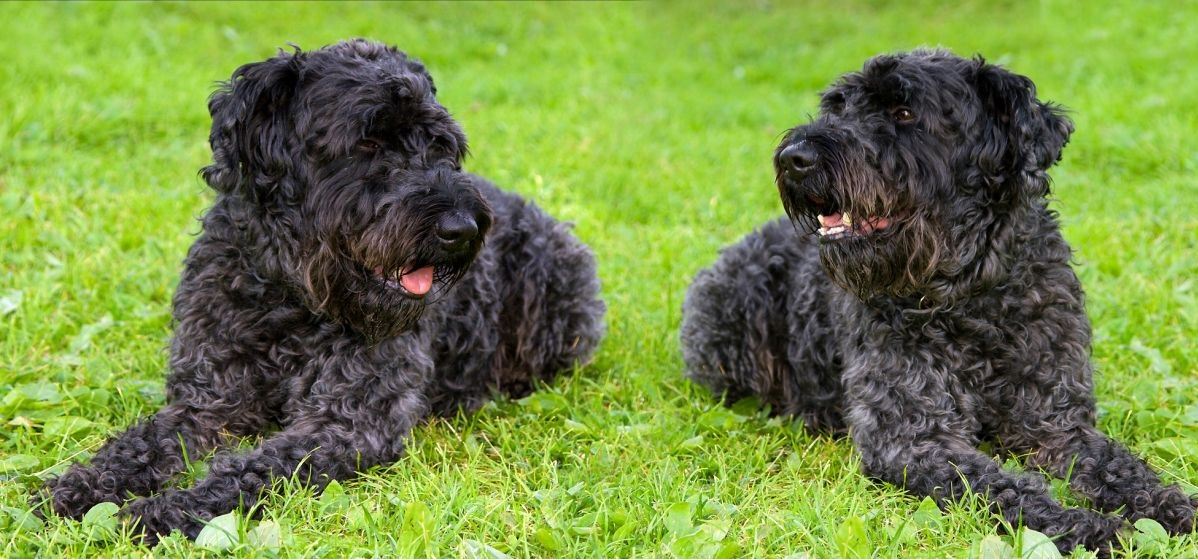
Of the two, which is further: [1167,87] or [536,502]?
[1167,87]

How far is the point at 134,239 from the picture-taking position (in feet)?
22.9

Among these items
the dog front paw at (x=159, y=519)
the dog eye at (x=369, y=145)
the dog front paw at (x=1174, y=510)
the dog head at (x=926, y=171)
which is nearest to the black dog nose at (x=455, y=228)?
the dog eye at (x=369, y=145)

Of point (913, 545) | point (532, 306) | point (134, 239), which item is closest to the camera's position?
point (913, 545)

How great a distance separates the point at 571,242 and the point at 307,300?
1.99m

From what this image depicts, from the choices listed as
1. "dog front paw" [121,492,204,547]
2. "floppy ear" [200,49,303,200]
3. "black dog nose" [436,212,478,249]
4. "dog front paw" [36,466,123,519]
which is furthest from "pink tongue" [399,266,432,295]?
"dog front paw" [36,466,123,519]

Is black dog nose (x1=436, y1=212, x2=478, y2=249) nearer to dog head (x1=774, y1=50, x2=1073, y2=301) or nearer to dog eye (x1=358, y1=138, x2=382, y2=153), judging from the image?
dog eye (x1=358, y1=138, x2=382, y2=153)

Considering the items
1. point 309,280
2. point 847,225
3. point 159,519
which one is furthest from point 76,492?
point 847,225

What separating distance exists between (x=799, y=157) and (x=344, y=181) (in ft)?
5.71

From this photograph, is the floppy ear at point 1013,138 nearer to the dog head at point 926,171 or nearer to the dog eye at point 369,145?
the dog head at point 926,171

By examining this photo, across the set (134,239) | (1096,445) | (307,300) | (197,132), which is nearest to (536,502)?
(307,300)

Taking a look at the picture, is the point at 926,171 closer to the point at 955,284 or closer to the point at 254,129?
the point at 955,284

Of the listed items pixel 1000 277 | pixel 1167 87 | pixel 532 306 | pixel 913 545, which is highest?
pixel 1167 87

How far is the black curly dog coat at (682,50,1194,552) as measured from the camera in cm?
414

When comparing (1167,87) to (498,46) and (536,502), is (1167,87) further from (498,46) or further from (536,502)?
(536,502)
